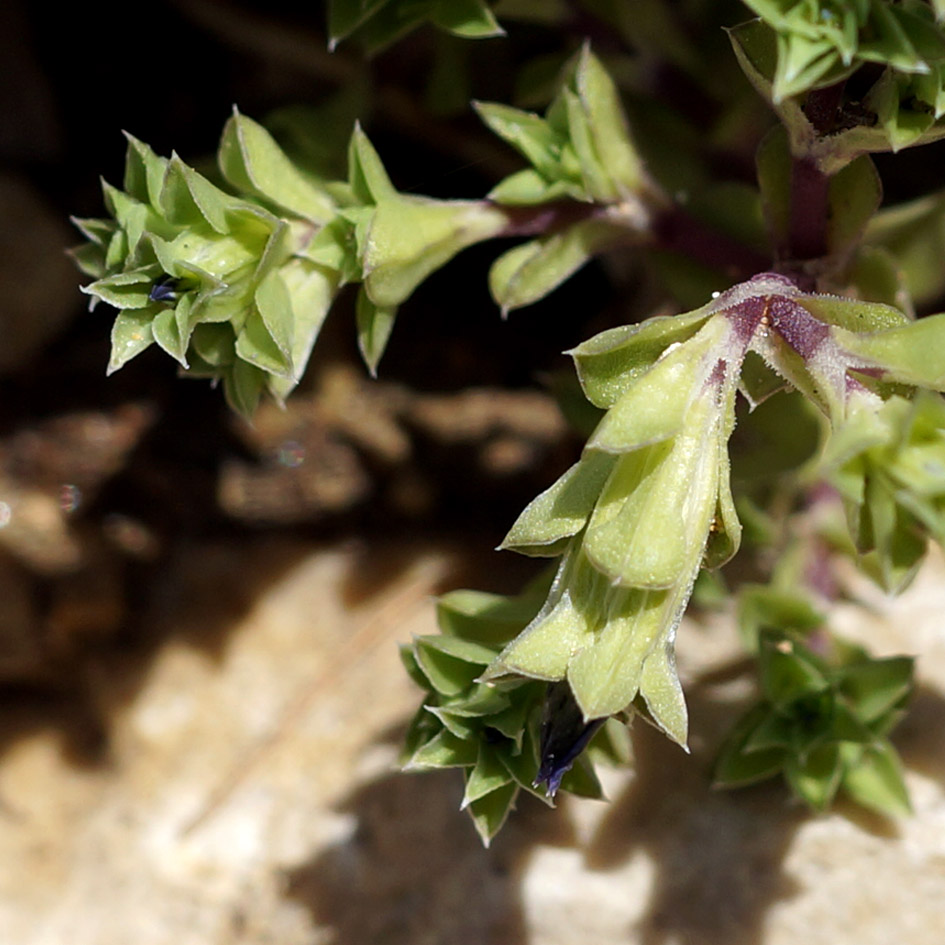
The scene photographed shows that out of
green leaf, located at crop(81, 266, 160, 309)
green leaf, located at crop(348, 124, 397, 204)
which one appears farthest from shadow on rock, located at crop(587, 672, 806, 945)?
green leaf, located at crop(81, 266, 160, 309)

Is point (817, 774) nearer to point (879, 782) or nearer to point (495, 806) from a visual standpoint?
point (879, 782)

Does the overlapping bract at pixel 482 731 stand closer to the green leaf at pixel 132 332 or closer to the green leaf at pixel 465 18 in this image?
the green leaf at pixel 132 332

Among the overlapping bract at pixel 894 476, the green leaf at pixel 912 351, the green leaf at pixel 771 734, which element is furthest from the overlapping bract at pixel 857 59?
the green leaf at pixel 771 734

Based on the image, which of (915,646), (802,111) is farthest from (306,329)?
(915,646)

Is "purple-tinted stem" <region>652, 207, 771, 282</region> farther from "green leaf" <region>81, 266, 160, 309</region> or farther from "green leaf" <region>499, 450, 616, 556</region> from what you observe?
"green leaf" <region>81, 266, 160, 309</region>

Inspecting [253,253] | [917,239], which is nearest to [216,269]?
[253,253]

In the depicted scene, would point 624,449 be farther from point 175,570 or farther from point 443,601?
point 175,570
